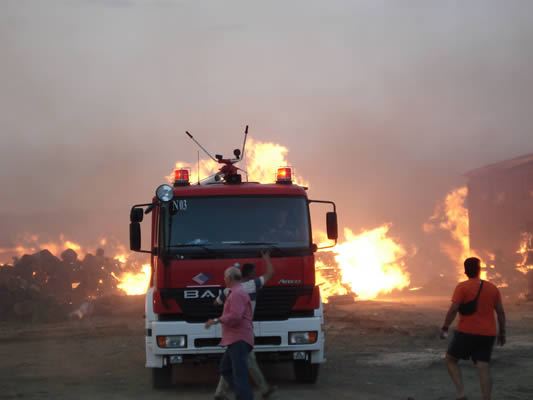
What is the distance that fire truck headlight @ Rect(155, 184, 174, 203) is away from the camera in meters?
11.4

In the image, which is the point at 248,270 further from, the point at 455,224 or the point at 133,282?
the point at 455,224

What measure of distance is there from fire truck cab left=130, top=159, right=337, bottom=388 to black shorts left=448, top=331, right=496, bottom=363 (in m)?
2.58

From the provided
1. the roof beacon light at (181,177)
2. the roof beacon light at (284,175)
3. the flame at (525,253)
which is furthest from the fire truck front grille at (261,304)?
the flame at (525,253)

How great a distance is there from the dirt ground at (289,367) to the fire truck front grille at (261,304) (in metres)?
1.12

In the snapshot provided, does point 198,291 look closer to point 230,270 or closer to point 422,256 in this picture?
point 230,270

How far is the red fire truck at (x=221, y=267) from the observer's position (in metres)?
11.1

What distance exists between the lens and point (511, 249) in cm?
4403

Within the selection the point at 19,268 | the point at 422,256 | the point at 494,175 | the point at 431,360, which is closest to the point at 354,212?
the point at 422,256

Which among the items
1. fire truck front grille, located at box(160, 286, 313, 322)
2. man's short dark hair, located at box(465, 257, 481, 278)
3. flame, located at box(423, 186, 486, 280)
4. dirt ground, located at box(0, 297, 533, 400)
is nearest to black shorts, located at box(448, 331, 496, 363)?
man's short dark hair, located at box(465, 257, 481, 278)

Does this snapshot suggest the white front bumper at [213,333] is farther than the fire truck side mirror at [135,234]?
No

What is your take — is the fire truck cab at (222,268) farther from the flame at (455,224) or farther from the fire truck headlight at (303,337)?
the flame at (455,224)

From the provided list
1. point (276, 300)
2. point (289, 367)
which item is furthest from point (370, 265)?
point (276, 300)

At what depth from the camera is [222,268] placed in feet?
36.3

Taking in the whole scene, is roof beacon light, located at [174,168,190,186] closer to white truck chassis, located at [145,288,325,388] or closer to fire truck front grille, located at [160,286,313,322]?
white truck chassis, located at [145,288,325,388]
